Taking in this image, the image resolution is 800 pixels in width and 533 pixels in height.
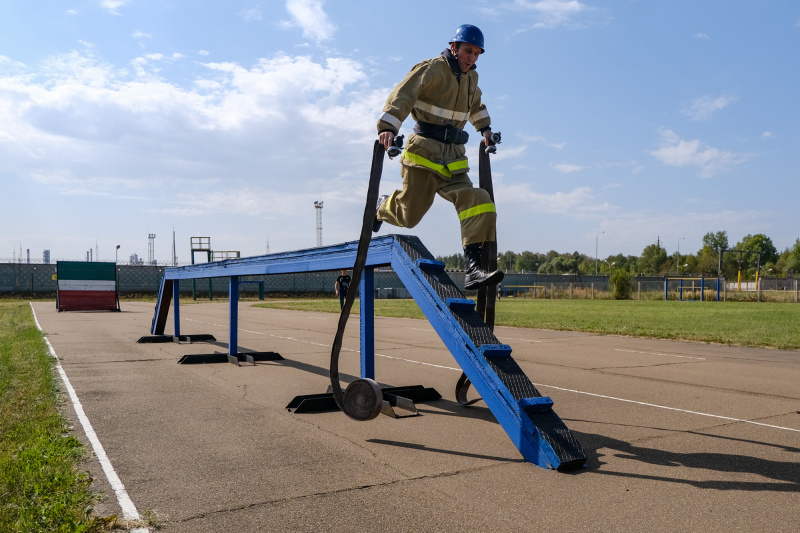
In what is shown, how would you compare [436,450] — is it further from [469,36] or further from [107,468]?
[469,36]

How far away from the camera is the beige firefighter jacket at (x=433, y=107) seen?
5.05 m

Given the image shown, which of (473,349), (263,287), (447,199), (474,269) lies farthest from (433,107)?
(263,287)

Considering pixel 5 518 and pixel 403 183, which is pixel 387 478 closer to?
pixel 5 518

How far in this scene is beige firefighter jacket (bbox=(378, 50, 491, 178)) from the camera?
5047 mm

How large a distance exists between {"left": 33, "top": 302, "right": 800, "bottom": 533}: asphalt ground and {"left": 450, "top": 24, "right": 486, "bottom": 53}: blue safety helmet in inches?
126

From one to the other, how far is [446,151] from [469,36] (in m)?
0.93

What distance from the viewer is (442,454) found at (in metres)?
4.70

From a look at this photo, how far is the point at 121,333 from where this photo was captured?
1603 cm

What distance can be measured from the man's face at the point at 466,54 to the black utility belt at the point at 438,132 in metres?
0.51

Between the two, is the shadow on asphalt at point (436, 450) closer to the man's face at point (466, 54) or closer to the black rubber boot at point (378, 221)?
the black rubber boot at point (378, 221)

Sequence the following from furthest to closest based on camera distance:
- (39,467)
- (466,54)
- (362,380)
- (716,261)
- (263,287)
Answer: (716,261) < (263,287) < (466,54) < (362,380) < (39,467)

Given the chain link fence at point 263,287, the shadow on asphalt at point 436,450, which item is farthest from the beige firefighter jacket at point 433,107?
the chain link fence at point 263,287

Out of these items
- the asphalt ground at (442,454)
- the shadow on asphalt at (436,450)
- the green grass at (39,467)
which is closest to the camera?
the green grass at (39,467)

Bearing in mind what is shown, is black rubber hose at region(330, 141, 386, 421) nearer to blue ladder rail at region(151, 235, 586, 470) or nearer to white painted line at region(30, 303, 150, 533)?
blue ladder rail at region(151, 235, 586, 470)
